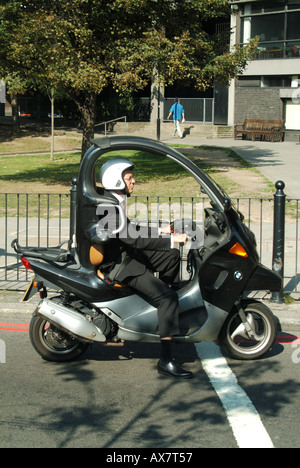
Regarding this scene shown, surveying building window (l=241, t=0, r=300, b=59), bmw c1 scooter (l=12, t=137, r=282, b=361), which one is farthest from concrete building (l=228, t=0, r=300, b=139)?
bmw c1 scooter (l=12, t=137, r=282, b=361)

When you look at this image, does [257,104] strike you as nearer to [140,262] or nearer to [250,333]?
[250,333]

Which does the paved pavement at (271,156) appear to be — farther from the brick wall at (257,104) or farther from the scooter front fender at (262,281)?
the scooter front fender at (262,281)

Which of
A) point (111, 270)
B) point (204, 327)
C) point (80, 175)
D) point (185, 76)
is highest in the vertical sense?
point (185, 76)

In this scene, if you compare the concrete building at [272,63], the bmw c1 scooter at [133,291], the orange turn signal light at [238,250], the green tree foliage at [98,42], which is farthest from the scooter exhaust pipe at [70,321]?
the concrete building at [272,63]

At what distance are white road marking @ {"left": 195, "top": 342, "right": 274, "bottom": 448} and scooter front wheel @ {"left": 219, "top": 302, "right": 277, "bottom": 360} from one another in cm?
19

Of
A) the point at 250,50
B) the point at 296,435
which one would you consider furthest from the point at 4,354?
the point at 250,50

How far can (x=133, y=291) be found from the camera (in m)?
5.64

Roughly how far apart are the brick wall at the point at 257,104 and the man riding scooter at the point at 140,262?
27769 mm

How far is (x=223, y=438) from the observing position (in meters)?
4.45

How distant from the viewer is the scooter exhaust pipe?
5.52m

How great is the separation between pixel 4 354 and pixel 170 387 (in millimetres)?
1754

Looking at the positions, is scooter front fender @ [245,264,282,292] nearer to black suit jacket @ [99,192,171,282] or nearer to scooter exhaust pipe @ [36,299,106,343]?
black suit jacket @ [99,192,171,282]

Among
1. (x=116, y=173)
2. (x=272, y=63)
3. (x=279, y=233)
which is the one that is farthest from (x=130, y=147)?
(x=272, y=63)
